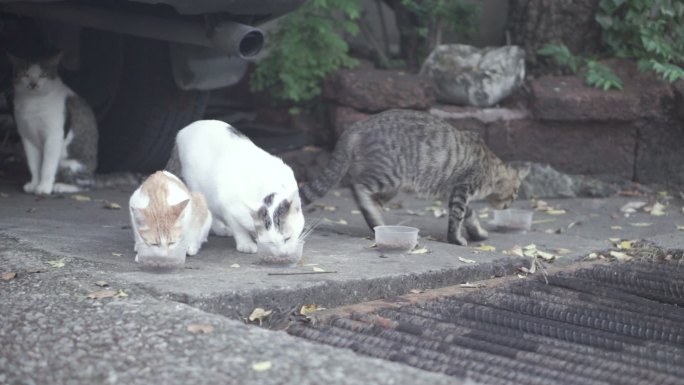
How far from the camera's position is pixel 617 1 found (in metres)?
7.61

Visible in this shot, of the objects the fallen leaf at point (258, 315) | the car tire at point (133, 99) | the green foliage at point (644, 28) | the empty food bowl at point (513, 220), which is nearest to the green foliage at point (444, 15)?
the green foliage at point (644, 28)

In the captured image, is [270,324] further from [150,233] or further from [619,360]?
[619,360]

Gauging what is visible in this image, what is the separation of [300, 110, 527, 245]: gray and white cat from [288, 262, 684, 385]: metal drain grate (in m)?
1.35

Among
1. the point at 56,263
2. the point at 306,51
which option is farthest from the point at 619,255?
the point at 306,51

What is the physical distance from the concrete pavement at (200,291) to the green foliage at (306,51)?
6.18 ft

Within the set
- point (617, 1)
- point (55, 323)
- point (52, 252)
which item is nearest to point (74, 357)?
point (55, 323)

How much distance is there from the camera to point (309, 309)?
396 centimetres

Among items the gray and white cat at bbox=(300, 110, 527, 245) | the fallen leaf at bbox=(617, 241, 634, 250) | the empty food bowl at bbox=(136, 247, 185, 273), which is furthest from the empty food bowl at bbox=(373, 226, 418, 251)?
the fallen leaf at bbox=(617, 241, 634, 250)

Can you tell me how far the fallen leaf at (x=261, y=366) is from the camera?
9.78ft

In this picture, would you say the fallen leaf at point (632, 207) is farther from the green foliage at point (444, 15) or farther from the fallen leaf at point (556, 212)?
the green foliage at point (444, 15)

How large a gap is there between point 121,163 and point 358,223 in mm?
2246

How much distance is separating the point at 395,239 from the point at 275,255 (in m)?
0.74

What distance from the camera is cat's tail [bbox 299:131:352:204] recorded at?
18.7ft

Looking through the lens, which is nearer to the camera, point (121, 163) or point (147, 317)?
point (147, 317)
